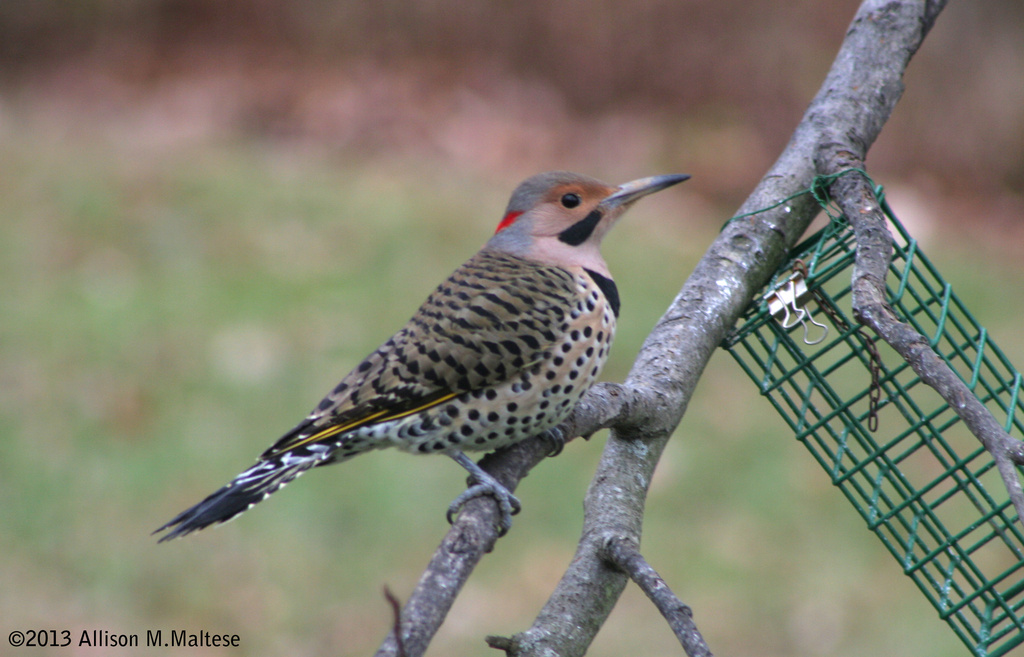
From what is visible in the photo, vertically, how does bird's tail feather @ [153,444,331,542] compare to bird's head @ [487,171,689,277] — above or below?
below

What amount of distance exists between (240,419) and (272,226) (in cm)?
211

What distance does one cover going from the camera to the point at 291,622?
4.73 meters

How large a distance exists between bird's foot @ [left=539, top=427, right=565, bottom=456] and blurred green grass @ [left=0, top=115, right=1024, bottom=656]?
2247mm

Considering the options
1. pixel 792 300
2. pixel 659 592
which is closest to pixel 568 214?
pixel 792 300

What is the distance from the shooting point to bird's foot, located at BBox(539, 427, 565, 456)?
9.18 feet

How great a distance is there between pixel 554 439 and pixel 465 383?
0.92ft

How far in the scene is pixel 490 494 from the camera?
2.47m

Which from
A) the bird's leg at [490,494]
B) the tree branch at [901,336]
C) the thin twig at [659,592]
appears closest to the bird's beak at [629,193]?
the tree branch at [901,336]

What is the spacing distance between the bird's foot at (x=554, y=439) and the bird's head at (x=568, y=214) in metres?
0.59

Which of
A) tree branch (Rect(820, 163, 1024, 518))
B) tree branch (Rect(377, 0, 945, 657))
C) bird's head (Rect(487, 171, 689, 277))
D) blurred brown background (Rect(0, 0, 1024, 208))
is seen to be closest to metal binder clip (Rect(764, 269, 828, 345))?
tree branch (Rect(377, 0, 945, 657))

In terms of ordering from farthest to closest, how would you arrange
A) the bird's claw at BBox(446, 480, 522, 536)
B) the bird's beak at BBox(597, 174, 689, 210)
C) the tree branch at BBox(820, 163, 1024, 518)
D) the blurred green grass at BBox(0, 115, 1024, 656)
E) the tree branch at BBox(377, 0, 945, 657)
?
the blurred green grass at BBox(0, 115, 1024, 656)
the bird's beak at BBox(597, 174, 689, 210)
the bird's claw at BBox(446, 480, 522, 536)
the tree branch at BBox(377, 0, 945, 657)
the tree branch at BBox(820, 163, 1024, 518)

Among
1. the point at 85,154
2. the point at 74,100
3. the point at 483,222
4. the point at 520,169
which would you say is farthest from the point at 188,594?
the point at 74,100

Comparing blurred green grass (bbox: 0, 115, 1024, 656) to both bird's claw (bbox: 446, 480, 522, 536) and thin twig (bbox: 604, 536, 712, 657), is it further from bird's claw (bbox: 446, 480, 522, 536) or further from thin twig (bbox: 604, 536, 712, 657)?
thin twig (bbox: 604, 536, 712, 657)

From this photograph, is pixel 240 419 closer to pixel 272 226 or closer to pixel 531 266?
pixel 272 226
